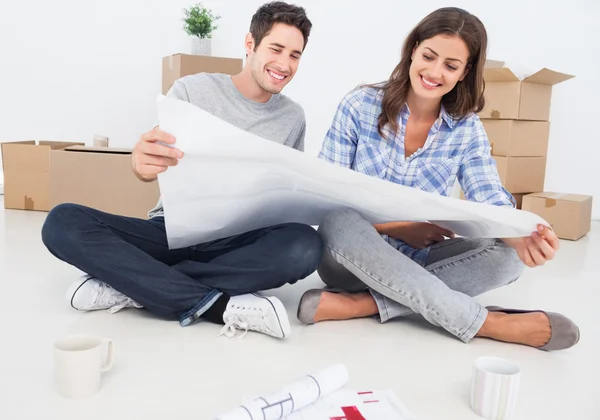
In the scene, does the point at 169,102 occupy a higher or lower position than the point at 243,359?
higher

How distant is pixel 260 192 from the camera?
115 cm

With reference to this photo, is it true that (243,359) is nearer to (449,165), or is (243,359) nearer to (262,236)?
(262,236)

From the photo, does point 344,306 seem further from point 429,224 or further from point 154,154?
point 154,154

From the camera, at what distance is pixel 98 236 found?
1.22 metres

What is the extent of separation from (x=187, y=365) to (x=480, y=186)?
74 cm

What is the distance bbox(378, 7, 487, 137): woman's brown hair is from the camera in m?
1.31

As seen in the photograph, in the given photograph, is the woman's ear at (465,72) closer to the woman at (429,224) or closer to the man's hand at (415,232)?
the woman at (429,224)

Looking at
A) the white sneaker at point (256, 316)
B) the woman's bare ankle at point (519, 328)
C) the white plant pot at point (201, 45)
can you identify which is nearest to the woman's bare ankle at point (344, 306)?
the white sneaker at point (256, 316)

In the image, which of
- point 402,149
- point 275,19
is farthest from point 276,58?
point 402,149

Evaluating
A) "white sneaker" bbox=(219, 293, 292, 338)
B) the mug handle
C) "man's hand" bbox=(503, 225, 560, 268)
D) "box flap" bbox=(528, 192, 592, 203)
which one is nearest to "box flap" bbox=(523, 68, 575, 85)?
"box flap" bbox=(528, 192, 592, 203)

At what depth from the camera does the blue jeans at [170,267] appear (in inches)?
47.7

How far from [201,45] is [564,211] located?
71.2 inches

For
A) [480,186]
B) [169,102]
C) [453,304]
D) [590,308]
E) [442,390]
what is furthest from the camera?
[590,308]

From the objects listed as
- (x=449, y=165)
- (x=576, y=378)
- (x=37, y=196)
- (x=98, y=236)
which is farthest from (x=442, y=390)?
(x=37, y=196)
